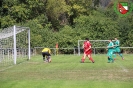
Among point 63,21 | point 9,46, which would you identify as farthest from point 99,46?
point 63,21

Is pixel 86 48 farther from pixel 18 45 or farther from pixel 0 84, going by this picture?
pixel 0 84

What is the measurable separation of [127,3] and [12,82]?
185 ft

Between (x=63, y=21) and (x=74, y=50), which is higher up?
(x=63, y=21)

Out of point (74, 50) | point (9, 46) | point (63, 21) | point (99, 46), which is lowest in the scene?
point (74, 50)

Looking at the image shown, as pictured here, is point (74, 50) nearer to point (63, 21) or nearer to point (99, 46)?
point (99, 46)

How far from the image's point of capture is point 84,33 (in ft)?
180

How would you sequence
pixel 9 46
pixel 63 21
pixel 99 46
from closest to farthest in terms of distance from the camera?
1. pixel 9 46
2. pixel 99 46
3. pixel 63 21

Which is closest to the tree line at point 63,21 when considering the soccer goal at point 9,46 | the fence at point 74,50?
the fence at point 74,50

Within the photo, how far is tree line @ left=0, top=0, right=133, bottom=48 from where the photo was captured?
53.8 m

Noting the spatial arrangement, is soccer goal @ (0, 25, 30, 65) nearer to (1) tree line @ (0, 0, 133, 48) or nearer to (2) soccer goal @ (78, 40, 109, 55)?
(2) soccer goal @ (78, 40, 109, 55)

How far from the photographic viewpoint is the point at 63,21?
2832 inches

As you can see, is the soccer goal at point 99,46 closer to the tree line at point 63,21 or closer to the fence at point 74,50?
the fence at point 74,50

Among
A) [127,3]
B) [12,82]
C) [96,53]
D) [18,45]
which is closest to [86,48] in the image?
[18,45]

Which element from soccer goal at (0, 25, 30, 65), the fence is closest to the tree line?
the fence
